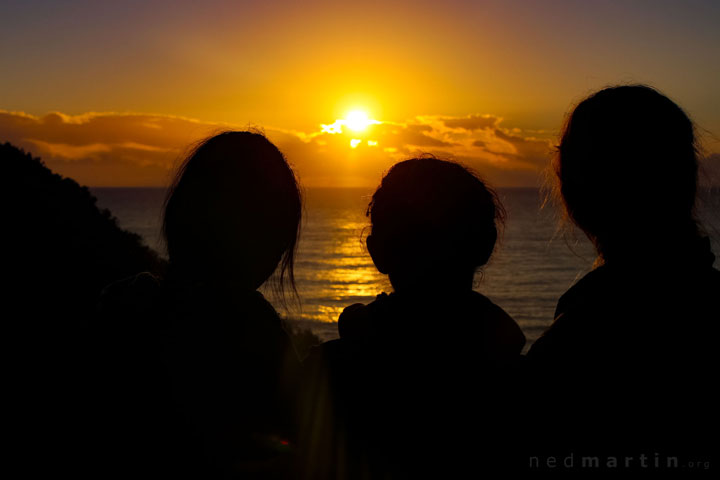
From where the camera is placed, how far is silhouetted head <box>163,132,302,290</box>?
8.18 ft

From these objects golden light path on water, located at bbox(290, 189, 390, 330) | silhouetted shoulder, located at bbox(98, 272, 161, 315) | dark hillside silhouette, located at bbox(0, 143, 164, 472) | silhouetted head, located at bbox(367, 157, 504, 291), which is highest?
silhouetted head, located at bbox(367, 157, 504, 291)

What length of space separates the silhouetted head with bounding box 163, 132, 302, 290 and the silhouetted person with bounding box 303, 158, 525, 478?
1.50ft

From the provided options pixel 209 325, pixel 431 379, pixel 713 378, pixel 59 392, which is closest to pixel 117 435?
pixel 59 392

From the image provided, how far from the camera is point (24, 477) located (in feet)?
11.6

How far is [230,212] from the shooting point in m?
2.51

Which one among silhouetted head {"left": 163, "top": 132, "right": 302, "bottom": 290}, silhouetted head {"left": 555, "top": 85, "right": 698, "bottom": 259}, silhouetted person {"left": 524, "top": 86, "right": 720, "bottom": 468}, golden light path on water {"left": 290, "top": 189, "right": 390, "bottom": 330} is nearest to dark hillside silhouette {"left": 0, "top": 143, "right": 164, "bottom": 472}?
silhouetted head {"left": 163, "top": 132, "right": 302, "bottom": 290}

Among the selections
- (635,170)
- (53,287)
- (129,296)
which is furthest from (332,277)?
(635,170)

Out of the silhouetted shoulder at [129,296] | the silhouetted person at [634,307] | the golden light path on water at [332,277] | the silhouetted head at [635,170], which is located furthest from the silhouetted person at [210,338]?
the golden light path on water at [332,277]

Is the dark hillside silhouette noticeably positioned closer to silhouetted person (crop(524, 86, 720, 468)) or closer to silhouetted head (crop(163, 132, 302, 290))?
silhouetted head (crop(163, 132, 302, 290))

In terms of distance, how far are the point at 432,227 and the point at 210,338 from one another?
3.32ft

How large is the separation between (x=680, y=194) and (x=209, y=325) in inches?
71.6

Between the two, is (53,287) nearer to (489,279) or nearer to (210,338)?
(210,338)

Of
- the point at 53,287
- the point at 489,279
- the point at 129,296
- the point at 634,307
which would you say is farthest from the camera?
the point at 489,279

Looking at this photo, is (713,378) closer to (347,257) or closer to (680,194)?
(680,194)
